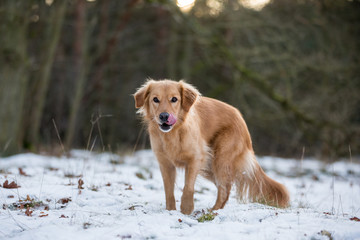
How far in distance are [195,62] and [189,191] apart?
43.1 ft

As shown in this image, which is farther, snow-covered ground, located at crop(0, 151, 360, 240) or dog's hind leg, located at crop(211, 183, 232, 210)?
dog's hind leg, located at crop(211, 183, 232, 210)

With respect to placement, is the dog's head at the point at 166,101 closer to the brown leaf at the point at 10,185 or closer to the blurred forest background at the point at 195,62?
the brown leaf at the point at 10,185

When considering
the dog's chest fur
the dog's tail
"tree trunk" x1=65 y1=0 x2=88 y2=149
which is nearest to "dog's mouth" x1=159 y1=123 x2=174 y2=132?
the dog's chest fur

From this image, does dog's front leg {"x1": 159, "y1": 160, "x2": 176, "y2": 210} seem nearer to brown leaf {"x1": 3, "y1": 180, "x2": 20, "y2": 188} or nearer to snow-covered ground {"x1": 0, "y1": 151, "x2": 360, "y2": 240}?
snow-covered ground {"x1": 0, "y1": 151, "x2": 360, "y2": 240}

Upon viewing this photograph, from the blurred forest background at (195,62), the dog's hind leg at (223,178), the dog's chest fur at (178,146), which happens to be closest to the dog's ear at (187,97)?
the dog's chest fur at (178,146)

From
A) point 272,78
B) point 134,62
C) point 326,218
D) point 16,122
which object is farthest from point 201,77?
point 326,218

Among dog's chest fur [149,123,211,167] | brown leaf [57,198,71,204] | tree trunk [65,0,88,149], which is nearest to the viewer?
brown leaf [57,198,71,204]

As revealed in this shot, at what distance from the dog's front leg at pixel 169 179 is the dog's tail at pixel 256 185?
969 millimetres

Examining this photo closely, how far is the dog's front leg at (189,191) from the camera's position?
13.9 feet

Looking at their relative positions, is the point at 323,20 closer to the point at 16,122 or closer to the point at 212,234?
the point at 16,122

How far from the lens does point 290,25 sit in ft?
39.6

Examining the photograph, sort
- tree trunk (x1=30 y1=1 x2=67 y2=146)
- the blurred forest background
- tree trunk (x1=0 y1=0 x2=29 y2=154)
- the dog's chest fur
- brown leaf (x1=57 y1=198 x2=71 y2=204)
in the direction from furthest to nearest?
tree trunk (x1=30 y1=1 x2=67 y2=146), the blurred forest background, tree trunk (x1=0 y1=0 x2=29 y2=154), the dog's chest fur, brown leaf (x1=57 y1=198 x2=71 y2=204)

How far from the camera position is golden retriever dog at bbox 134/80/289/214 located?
4336 millimetres

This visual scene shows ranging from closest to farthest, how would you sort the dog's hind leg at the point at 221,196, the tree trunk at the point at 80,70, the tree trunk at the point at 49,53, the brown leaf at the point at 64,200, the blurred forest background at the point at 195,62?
the brown leaf at the point at 64,200 → the dog's hind leg at the point at 221,196 → the blurred forest background at the point at 195,62 → the tree trunk at the point at 49,53 → the tree trunk at the point at 80,70
